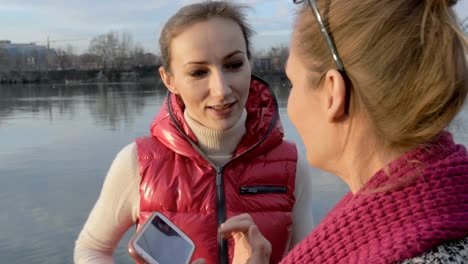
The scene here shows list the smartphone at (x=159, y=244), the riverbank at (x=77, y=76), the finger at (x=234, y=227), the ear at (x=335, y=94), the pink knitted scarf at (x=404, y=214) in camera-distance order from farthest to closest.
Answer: the riverbank at (x=77, y=76)
the finger at (x=234, y=227)
the smartphone at (x=159, y=244)
the ear at (x=335, y=94)
the pink knitted scarf at (x=404, y=214)

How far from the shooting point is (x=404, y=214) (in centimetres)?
100

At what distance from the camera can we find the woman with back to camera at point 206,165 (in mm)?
2105

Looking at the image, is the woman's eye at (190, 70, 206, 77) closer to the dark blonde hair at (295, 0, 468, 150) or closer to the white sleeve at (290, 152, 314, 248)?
the white sleeve at (290, 152, 314, 248)

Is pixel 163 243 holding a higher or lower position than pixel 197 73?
lower

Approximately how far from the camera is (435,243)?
0.92 meters

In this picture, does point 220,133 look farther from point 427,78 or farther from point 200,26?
point 427,78

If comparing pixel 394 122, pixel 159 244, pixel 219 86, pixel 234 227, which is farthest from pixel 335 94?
pixel 219 86

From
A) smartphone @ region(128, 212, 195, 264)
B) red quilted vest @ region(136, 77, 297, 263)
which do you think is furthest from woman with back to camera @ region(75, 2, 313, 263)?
smartphone @ region(128, 212, 195, 264)

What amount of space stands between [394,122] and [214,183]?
46.7 inches

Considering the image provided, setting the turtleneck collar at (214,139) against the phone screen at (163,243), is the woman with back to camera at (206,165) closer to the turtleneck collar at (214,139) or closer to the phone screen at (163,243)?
the turtleneck collar at (214,139)

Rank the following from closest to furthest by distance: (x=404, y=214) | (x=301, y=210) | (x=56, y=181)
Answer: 1. (x=404, y=214)
2. (x=301, y=210)
3. (x=56, y=181)

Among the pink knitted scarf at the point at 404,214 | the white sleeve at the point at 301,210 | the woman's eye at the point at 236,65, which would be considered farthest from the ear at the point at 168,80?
the pink knitted scarf at the point at 404,214

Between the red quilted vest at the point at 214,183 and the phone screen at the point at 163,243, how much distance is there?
1.02ft

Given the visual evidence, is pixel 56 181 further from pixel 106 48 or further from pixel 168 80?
pixel 106 48
